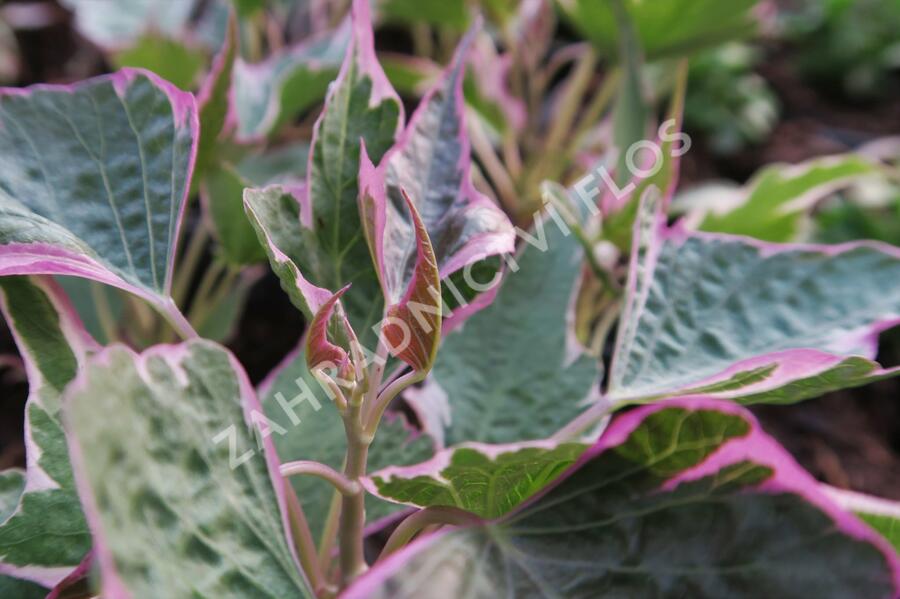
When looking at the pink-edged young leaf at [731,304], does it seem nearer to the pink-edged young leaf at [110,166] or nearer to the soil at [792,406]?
the pink-edged young leaf at [110,166]

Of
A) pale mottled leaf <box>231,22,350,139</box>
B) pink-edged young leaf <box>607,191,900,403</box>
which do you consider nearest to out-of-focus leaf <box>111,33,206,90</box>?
pale mottled leaf <box>231,22,350,139</box>

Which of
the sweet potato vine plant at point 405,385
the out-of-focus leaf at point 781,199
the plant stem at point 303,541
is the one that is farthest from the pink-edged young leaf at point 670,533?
the out-of-focus leaf at point 781,199

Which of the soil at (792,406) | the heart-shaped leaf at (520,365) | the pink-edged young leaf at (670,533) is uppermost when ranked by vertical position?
the pink-edged young leaf at (670,533)

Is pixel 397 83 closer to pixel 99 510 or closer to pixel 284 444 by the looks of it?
pixel 284 444

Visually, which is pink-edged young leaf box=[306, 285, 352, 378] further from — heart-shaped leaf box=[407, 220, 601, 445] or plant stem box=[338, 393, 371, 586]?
heart-shaped leaf box=[407, 220, 601, 445]

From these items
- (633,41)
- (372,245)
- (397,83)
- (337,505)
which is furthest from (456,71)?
(397,83)

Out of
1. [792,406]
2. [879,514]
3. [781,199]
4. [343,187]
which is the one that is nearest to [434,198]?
[343,187]
